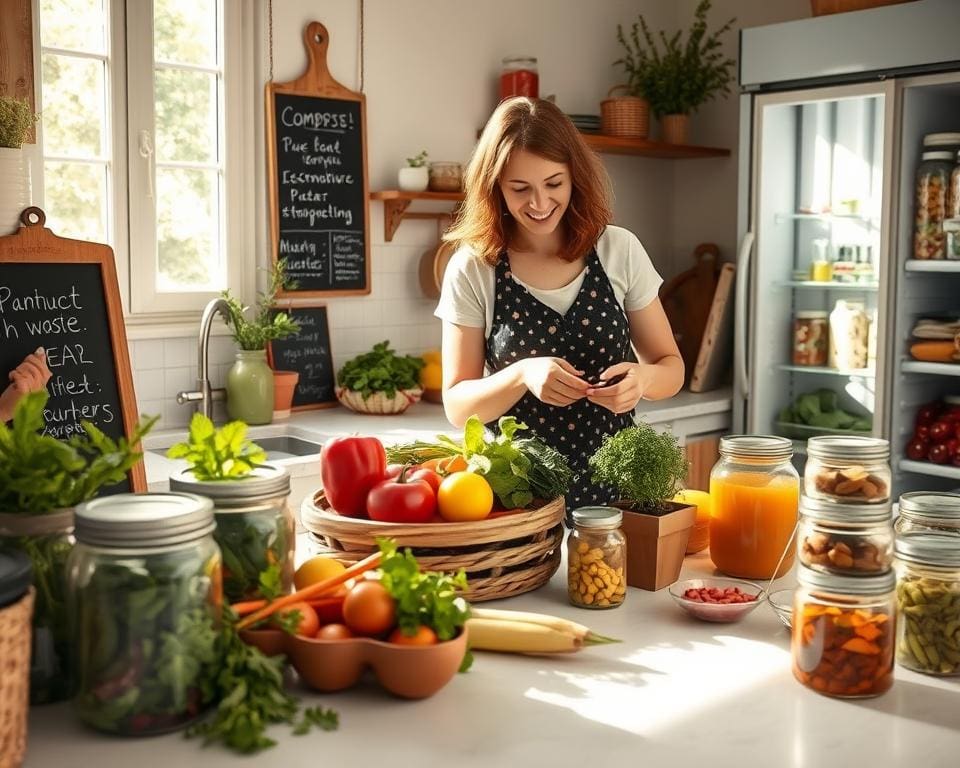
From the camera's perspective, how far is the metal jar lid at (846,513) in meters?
1.31

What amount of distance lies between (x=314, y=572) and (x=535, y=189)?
1.05m

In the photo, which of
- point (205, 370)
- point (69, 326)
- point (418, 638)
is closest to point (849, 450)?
point (418, 638)

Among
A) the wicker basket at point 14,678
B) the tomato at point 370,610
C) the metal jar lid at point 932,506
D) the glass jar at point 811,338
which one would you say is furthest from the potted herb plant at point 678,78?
the wicker basket at point 14,678

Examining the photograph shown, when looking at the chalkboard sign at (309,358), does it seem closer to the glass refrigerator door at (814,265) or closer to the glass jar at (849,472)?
the glass refrigerator door at (814,265)

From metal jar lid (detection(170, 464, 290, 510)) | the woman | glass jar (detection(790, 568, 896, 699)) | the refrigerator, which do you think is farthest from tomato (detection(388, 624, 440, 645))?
the refrigerator

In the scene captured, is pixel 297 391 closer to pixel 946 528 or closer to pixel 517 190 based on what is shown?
pixel 517 190

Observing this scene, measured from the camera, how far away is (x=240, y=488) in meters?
1.32

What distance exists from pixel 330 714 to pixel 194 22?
9.52 ft

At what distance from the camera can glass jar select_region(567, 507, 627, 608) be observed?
1567 mm

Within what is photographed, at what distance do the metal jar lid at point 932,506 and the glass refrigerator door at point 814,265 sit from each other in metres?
2.65

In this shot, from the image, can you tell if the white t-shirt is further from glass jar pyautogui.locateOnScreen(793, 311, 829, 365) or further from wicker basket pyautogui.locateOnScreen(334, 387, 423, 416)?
glass jar pyautogui.locateOnScreen(793, 311, 829, 365)

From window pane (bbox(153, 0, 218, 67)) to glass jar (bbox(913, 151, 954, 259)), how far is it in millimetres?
2450

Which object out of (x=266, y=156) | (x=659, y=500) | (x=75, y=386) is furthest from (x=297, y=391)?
(x=659, y=500)

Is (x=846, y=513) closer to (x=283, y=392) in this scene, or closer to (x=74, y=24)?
(x=283, y=392)
